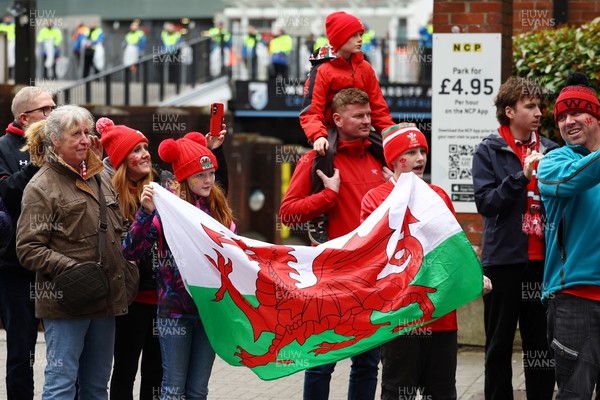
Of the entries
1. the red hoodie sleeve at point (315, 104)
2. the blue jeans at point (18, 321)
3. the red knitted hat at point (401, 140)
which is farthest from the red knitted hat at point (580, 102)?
the blue jeans at point (18, 321)

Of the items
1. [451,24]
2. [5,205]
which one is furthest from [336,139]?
[451,24]

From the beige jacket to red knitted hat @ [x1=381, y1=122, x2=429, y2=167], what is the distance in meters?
1.66

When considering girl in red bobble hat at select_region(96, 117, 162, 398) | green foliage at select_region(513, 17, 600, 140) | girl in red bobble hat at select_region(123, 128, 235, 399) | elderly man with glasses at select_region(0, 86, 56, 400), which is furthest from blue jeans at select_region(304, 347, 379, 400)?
green foliage at select_region(513, 17, 600, 140)

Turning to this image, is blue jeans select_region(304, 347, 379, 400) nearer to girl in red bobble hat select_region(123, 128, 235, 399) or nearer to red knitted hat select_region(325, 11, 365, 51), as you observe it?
girl in red bobble hat select_region(123, 128, 235, 399)

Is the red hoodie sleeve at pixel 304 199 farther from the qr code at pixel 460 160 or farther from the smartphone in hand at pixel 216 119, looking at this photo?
the qr code at pixel 460 160

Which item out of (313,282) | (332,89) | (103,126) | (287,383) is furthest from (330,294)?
(287,383)

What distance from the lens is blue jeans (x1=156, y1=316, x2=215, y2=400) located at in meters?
6.52

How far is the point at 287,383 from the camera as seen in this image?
9.15m

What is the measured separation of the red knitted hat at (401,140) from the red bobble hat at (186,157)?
40.7 inches

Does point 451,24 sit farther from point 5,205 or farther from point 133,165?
point 5,205

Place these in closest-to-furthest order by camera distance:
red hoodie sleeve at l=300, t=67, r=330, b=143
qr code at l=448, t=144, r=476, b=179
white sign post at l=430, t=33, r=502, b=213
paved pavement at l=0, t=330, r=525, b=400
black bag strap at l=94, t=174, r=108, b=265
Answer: black bag strap at l=94, t=174, r=108, b=265, red hoodie sleeve at l=300, t=67, r=330, b=143, paved pavement at l=0, t=330, r=525, b=400, white sign post at l=430, t=33, r=502, b=213, qr code at l=448, t=144, r=476, b=179

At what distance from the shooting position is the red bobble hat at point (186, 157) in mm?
6664

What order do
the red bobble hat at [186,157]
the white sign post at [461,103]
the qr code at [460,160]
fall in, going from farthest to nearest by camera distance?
the qr code at [460,160] → the white sign post at [461,103] → the red bobble hat at [186,157]

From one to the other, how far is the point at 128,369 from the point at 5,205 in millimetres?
1285
